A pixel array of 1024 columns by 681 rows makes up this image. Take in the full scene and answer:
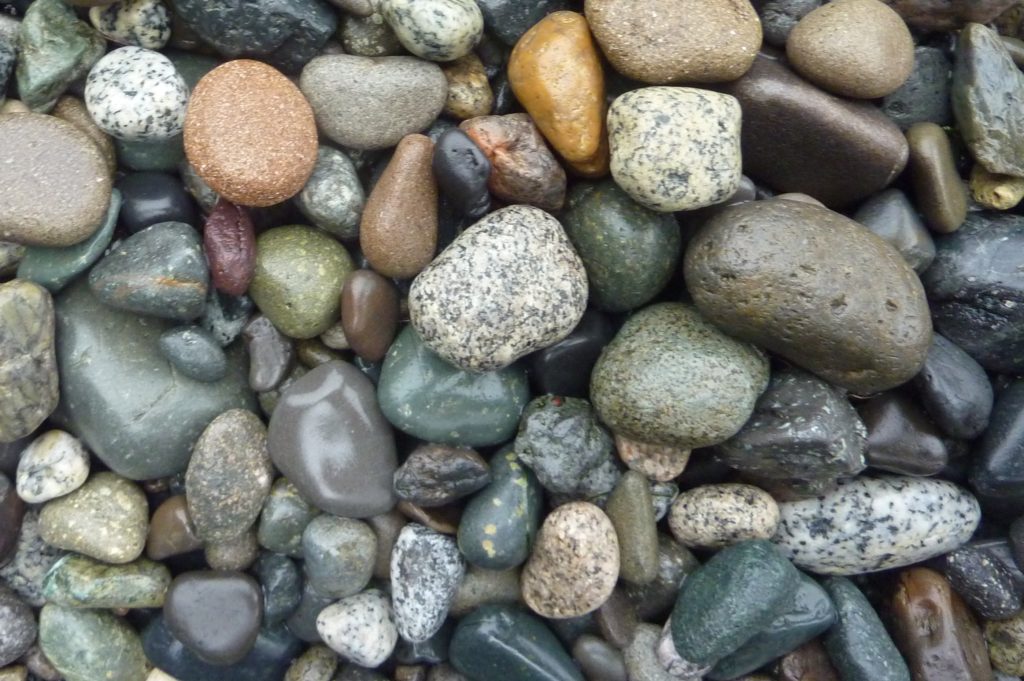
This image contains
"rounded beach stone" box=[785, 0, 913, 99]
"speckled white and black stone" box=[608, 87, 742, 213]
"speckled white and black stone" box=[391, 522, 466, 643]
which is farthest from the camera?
"speckled white and black stone" box=[391, 522, 466, 643]

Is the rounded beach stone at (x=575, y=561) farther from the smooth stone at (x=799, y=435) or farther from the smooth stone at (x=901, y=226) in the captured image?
the smooth stone at (x=901, y=226)

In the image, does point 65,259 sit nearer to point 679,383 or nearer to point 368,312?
point 368,312

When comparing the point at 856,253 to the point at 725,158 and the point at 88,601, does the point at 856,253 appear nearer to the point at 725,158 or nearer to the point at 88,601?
the point at 725,158

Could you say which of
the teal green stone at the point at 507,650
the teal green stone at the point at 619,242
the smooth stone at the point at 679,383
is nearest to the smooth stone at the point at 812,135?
the teal green stone at the point at 619,242

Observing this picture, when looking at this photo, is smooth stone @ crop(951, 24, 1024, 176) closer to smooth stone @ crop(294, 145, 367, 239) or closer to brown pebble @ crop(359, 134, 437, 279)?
brown pebble @ crop(359, 134, 437, 279)

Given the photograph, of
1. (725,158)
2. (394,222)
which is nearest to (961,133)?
(725,158)

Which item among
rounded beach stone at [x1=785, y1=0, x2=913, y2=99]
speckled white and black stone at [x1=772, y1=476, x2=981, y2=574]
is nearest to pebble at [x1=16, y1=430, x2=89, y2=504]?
speckled white and black stone at [x1=772, y1=476, x2=981, y2=574]
